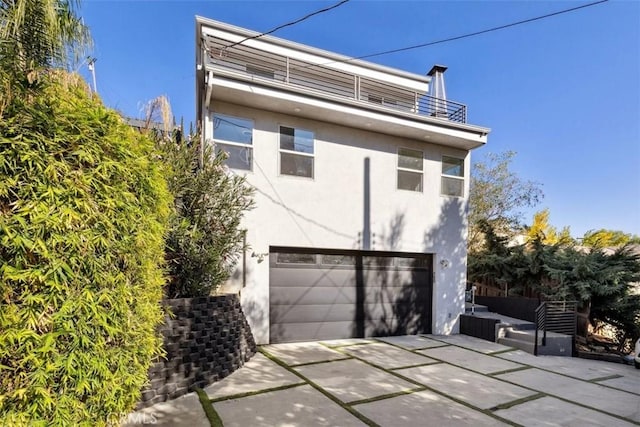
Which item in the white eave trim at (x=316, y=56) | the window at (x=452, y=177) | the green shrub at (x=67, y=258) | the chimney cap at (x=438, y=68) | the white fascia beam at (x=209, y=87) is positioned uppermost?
the chimney cap at (x=438, y=68)

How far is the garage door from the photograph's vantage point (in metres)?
6.58

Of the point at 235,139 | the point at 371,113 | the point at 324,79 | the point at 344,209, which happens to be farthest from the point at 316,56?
the point at 344,209

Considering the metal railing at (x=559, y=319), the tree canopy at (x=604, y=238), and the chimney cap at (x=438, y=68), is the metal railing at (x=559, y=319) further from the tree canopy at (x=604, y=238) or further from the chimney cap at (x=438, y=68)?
the chimney cap at (x=438, y=68)

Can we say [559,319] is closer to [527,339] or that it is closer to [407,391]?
[527,339]

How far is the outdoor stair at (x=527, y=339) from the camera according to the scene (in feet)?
Answer: 21.7

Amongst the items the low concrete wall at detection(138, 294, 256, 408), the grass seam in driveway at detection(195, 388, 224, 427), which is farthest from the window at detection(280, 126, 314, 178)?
the grass seam in driveway at detection(195, 388, 224, 427)

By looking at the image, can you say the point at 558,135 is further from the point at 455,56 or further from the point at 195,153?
the point at 195,153

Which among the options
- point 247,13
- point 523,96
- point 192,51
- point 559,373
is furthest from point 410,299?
point 192,51

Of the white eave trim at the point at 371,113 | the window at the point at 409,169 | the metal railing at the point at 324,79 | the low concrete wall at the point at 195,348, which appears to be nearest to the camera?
the low concrete wall at the point at 195,348

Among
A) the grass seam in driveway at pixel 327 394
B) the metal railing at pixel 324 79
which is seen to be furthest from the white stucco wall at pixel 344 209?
the metal railing at pixel 324 79

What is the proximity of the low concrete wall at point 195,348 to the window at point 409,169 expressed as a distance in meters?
5.06

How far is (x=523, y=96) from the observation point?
960 cm

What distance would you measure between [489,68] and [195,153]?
8.09m

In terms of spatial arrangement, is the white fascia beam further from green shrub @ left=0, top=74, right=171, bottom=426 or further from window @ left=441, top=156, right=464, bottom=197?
window @ left=441, top=156, right=464, bottom=197
